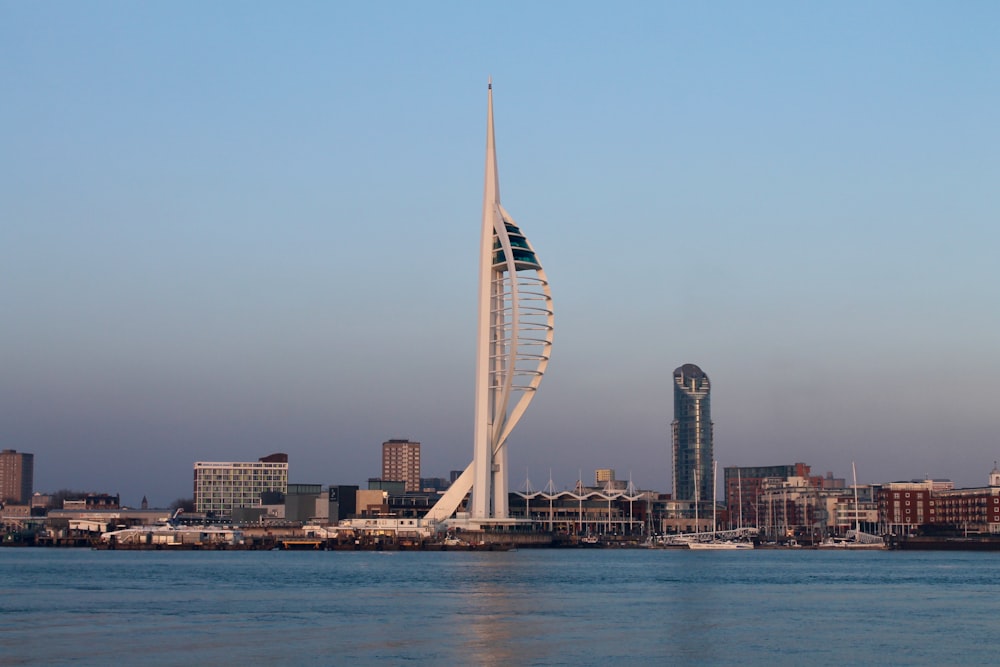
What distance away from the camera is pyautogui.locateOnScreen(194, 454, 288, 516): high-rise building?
192m

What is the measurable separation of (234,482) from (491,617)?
154 metres

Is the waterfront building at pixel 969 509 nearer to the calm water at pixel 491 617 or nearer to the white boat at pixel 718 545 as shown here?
Result: the white boat at pixel 718 545

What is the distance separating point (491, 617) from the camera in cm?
4338

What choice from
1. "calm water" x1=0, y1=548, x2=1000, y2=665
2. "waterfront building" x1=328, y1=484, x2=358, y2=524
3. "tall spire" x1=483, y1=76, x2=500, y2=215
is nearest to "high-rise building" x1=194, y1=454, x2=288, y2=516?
"waterfront building" x1=328, y1=484, x2=358, y2=524

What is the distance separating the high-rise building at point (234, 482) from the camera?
192250mm

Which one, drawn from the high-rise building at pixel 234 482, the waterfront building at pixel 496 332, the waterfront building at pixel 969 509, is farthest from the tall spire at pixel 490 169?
the high-rise building at pixel 234 482

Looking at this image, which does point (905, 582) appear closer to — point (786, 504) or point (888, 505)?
point (888, 505)

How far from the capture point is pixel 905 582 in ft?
227

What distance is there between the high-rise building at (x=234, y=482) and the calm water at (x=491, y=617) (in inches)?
4617

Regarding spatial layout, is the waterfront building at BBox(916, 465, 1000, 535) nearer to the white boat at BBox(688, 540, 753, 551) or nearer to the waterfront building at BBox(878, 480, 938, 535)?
the waterfront building at BBox(878, 480, 938, 535)

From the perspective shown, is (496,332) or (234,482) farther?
(234,482)

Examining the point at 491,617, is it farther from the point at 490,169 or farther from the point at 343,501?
the point at 343,501

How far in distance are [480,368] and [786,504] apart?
292 feet

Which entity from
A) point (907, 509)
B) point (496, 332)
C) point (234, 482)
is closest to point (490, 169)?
point (496, 332)
